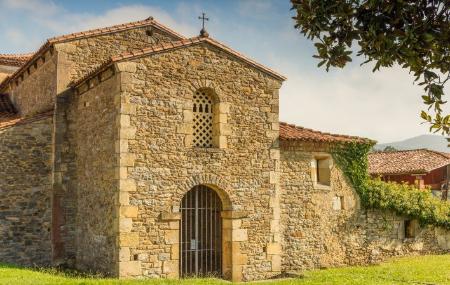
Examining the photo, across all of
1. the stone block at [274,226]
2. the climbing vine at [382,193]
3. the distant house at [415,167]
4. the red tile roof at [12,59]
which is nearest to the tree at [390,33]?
the stone block at [274,226]

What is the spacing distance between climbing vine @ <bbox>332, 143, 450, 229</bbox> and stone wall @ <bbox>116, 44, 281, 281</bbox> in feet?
9.81

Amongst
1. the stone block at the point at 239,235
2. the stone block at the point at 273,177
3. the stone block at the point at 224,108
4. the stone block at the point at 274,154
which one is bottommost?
the stone block at the point at 239,235

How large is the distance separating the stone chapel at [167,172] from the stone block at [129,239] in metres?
0.02

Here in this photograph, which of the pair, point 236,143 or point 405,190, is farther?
point 405,190

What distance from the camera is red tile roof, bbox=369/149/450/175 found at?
98.3ft

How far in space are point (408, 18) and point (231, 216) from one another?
8.61 metres

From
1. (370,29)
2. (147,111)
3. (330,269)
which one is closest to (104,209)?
(147,111)

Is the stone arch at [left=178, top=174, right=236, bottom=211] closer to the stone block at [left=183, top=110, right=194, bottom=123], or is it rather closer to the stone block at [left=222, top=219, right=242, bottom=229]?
the stone block at [left=222, top=219, right=242, bottom=229]

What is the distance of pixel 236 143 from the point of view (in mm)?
13641

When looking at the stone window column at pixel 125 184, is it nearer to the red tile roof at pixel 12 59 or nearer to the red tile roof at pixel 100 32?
the red tile roof at pixel 100 32

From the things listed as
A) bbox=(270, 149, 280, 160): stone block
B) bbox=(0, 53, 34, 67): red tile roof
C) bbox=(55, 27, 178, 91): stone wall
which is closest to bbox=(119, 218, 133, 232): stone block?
bbox=(270, 149, 280, 160): stone block

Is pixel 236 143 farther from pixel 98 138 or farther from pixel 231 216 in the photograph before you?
pixel 98 138

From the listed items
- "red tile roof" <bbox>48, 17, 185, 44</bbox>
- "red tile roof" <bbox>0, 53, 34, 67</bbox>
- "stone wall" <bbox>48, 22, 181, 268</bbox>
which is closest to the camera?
"stone wall" <bbox>48, 22, 181, 268</bbox>

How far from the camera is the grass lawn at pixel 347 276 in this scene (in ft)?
36.0
